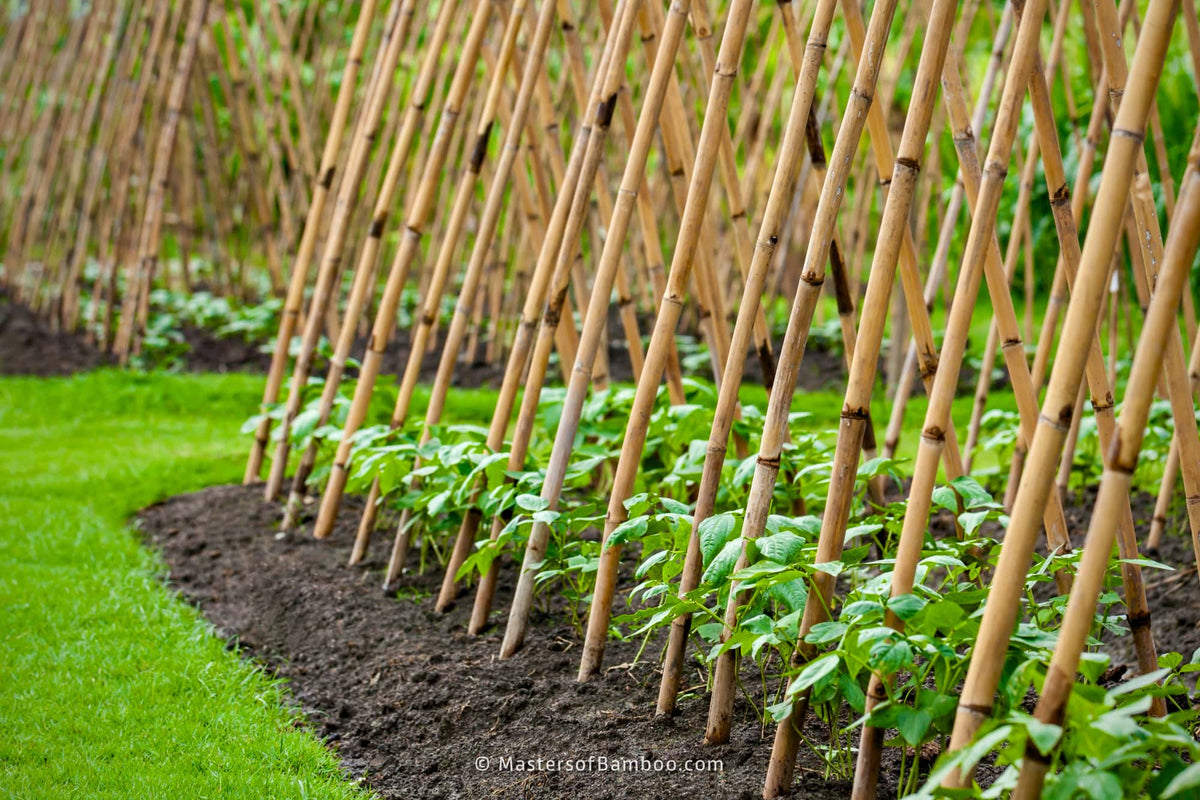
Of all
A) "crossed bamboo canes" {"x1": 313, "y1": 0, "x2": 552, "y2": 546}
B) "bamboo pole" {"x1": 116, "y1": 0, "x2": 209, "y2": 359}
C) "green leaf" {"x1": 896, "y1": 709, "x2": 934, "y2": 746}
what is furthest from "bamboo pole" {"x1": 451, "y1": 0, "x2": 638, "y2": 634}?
"bamboo pole" {"x1": 116, "y1": 0, "x2": 209, "y2": 359}

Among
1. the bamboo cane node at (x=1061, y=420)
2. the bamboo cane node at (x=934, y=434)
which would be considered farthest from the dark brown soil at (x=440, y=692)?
the bamboo cane node at (x=1061, y=420)

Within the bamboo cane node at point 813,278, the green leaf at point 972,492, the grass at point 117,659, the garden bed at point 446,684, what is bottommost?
the grass at point 117,659

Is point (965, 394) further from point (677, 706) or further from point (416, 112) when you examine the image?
point (677, 706)

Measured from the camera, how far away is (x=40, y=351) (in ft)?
15.9

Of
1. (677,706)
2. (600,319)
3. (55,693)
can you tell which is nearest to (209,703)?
(55,693)

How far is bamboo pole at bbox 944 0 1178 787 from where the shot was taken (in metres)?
0.90

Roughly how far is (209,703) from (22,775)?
0.30 meters

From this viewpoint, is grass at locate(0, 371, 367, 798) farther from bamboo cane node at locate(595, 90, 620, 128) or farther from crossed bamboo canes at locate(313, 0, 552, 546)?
bamboo cane node at locate(595, 90, 620, 128)

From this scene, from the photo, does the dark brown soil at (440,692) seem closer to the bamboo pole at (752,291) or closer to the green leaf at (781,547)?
the bamboo pole at (752,291)

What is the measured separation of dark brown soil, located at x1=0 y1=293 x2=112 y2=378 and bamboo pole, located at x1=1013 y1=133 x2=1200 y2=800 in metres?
4.47

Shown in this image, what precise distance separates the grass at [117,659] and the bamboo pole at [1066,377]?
87 cm

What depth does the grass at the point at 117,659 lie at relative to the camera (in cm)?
148

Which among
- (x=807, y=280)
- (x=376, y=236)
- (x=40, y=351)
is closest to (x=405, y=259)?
(x=376, y=236)

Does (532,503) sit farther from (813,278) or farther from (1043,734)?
(1043,734)
